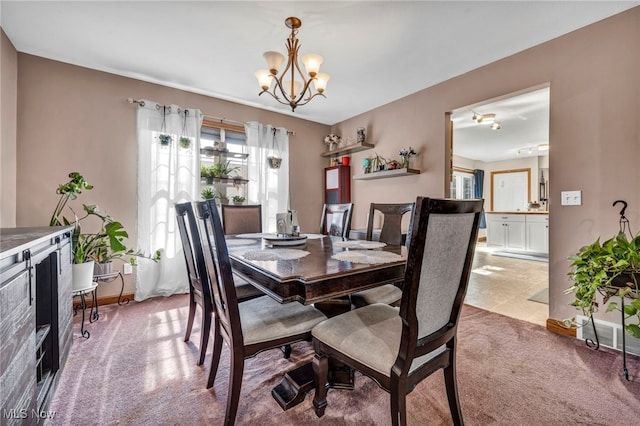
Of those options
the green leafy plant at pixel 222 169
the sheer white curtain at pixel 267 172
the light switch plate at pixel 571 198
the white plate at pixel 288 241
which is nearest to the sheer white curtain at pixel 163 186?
the green leafy plant at pixel 222 169

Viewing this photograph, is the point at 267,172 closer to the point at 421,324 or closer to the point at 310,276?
the point at 310,276

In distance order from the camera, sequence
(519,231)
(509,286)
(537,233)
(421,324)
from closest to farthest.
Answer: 1. (421,324)
2. (509,286)
3. (537,233)
4. (519,231)

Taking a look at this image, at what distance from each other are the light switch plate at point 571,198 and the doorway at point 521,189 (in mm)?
144

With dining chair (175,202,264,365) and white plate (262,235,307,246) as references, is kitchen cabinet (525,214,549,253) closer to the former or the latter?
white plate (262,235,307,246)

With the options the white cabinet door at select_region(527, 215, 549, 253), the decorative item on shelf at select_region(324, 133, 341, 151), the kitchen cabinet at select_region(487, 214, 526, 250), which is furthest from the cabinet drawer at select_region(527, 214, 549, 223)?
the decorative item on shelf at select_region(324, 133, 341, 151)

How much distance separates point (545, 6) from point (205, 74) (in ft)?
9.90

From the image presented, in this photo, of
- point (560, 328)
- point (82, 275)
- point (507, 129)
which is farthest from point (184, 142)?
point (507, 129)

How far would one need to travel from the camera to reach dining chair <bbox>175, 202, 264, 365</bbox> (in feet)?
4.88

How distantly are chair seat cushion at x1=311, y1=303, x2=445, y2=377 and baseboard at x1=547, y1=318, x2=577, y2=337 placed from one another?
182 cm

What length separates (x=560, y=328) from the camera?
2.24 m

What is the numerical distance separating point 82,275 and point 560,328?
3.93 m

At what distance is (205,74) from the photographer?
2.94 metres

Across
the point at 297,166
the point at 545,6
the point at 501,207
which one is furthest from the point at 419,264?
the point at 501,207

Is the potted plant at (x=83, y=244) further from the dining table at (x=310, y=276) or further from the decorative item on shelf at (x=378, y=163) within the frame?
the decorative item on shelf at (x=378, y=163)
